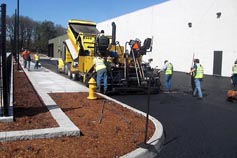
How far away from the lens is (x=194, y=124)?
9.12m

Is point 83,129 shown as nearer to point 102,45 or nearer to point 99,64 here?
point 99,64

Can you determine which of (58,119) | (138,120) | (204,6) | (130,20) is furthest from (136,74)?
(130,20)

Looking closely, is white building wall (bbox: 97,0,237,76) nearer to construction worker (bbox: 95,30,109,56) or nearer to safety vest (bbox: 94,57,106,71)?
construction worker (bbox: 95,30,109,56)

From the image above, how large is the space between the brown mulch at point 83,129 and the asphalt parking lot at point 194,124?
0.71 metres

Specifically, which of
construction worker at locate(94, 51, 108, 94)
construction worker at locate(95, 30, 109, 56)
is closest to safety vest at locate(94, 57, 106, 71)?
construction worker at locate(94, 51, 108, 94)

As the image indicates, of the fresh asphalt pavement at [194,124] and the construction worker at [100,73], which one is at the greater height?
the construction worker at [100,73]

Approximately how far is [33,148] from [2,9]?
3.42 meters

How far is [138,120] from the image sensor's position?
8602 millimetres

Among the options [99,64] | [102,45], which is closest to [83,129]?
[99,64]

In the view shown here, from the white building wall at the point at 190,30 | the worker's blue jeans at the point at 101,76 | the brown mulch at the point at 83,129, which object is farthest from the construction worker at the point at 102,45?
the white building wall at the point at 190,30

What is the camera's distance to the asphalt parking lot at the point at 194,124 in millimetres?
6730

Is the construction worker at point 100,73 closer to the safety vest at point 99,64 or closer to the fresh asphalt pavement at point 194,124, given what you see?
the safety vest at point 99,64

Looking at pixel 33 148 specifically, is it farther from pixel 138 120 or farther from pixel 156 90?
pixel 156 90

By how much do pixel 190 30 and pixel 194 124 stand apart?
25.1m
